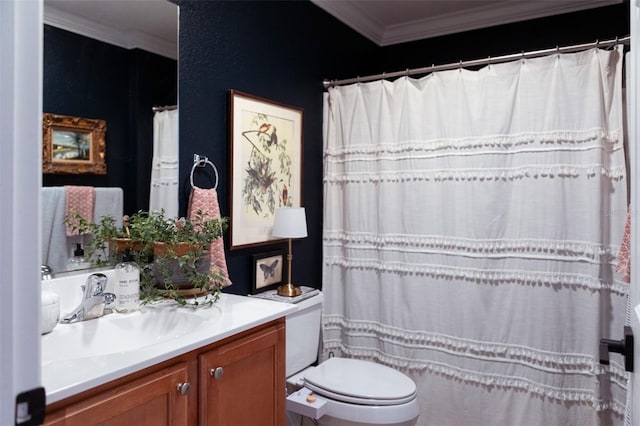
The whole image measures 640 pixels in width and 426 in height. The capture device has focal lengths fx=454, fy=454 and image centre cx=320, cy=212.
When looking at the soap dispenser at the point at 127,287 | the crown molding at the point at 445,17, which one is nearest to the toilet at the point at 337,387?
the soap dispenser at the point at 127,287

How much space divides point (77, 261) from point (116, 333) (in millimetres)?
317

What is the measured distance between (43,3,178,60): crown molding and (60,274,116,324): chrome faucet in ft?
2.75

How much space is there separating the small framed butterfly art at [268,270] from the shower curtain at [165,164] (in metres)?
0.54

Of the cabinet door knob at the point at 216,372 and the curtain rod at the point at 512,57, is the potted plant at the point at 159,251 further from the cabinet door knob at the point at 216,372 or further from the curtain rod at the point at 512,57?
the curtain rod at the point at 512,57

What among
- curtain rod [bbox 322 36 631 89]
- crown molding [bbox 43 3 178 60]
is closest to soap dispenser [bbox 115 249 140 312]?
crown molding [bbox 43 3 178 60]

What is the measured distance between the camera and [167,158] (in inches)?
71.2

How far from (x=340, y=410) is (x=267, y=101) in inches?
58.0

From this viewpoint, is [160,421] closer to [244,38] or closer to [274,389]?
[274,389]

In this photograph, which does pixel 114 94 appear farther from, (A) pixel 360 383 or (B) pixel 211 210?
(A) pixel 360 383

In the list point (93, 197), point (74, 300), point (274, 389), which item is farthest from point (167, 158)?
point (274, 389)

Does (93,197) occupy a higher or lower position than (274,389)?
higher

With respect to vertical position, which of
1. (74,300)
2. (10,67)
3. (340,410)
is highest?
(10,67)

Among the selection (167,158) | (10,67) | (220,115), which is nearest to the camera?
(10,67)

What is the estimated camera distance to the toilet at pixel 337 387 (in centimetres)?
186
